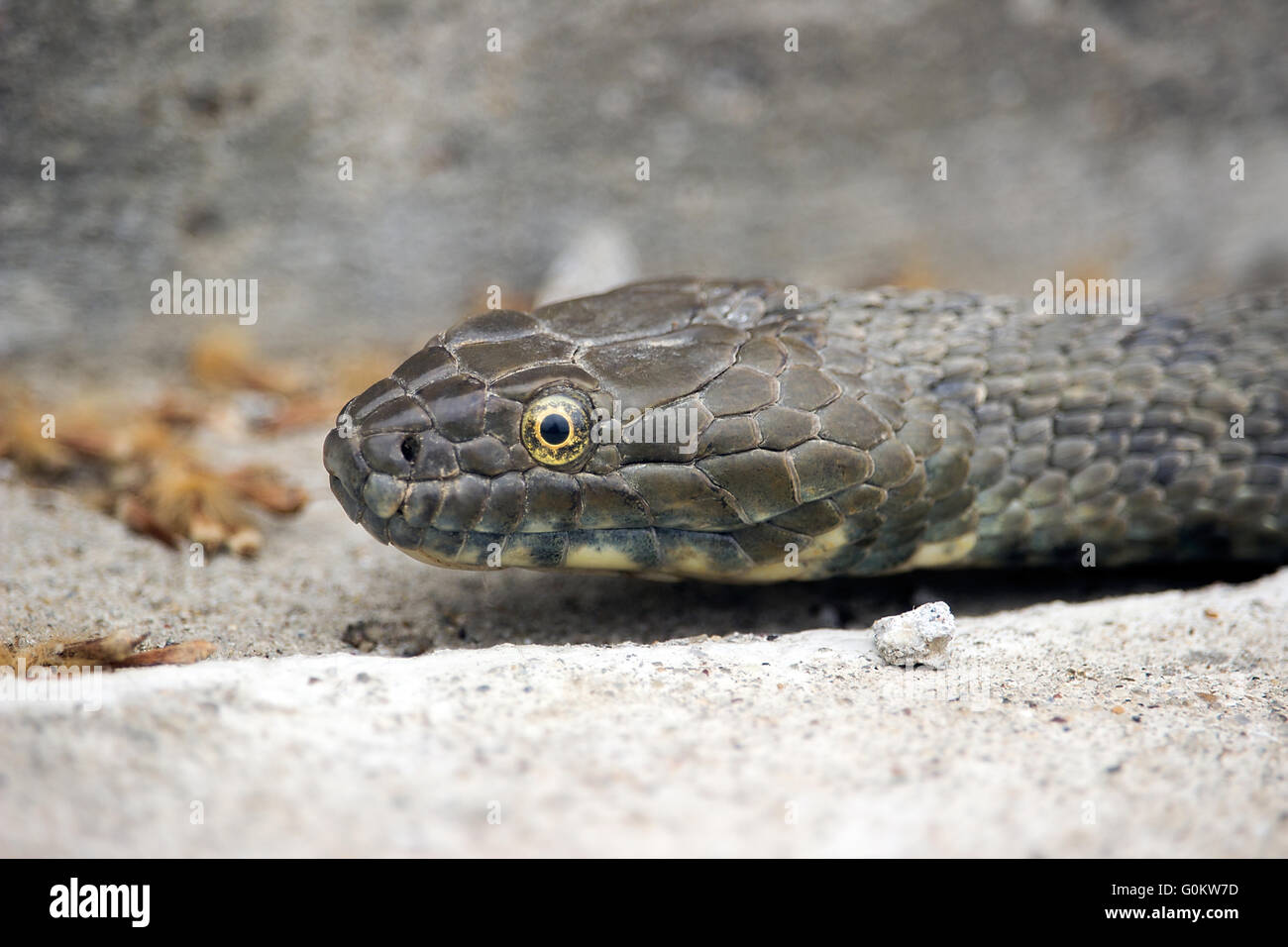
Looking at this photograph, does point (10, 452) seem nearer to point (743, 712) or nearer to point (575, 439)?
point (575, 439)

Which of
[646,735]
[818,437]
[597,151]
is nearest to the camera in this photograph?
[646,735]

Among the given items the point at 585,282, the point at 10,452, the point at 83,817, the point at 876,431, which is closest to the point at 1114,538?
the point at 876,431

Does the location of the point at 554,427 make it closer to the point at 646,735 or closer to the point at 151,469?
the point at 646,735

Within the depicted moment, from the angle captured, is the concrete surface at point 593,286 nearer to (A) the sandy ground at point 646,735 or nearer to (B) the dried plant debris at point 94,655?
(A) the sandy ground at point 646,735

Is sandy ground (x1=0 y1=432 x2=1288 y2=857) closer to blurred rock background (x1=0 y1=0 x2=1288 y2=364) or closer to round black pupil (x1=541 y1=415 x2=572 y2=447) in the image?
round black pupil (x1=541 y1=415 x2=572 y2=447)

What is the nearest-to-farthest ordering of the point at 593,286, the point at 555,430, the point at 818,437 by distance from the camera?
1. the point at 555,430
2. the point at 818,437
3. the point at 593,286

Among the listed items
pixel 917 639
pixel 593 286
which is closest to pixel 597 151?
pixel 593 286

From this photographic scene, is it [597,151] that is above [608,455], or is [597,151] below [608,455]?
above
